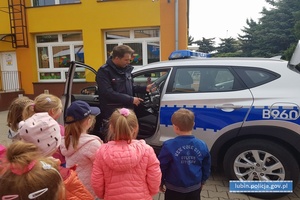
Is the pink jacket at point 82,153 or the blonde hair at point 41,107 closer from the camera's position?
the pink jacket at point 82,153

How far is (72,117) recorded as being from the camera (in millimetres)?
2043

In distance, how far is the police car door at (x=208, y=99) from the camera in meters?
3.04

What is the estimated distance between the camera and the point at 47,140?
1661 mm

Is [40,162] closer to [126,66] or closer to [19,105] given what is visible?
[19,105]

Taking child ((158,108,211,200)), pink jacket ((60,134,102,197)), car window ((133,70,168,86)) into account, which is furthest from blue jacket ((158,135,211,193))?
car window ((133,70,168,86))

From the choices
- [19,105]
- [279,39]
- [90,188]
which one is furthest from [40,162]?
[279,39]

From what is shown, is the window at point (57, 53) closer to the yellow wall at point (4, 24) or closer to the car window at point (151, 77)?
the yellow wall at point (4, 24)

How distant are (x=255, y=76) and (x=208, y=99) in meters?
0.64

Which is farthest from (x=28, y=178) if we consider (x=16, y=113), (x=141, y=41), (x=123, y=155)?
(x=141, y=41)

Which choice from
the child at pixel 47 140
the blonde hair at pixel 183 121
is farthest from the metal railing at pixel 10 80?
the blonde hair at pixel 183 121

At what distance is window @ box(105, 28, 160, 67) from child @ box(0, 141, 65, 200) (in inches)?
375

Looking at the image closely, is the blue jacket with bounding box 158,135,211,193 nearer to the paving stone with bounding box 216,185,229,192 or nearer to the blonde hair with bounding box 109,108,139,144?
the blonde hair with bounding box 109,108,139,144

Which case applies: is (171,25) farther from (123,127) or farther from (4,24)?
(123,127)

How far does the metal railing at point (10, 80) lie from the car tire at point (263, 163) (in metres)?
10.8
